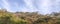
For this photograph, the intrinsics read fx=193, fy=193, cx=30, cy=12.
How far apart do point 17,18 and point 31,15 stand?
208 cm

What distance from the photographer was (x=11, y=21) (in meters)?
13.7

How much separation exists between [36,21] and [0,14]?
2.76 meters

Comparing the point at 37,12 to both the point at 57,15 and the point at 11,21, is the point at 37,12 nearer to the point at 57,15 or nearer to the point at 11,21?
the point at 57,15

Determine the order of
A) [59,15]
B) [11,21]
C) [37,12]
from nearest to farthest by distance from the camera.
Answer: [11,21]
[59,15]
[37,12]

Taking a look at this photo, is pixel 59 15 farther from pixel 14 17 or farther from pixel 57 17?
pixel 14 17

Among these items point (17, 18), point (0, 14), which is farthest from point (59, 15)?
point (0, 14)

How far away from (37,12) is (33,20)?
2245mm

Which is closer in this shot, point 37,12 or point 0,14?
point 0,14

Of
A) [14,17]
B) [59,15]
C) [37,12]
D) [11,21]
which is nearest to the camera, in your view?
[11,21]

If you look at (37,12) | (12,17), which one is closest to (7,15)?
(12,17)

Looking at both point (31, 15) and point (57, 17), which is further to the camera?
point (31, 15)

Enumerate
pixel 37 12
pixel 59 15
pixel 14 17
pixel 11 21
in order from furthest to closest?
pixel 37 12
pixel 59 15
pixel 14 17
pixel 11 21

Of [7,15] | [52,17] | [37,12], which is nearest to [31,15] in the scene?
[37,12]

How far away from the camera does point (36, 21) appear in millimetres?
14617
